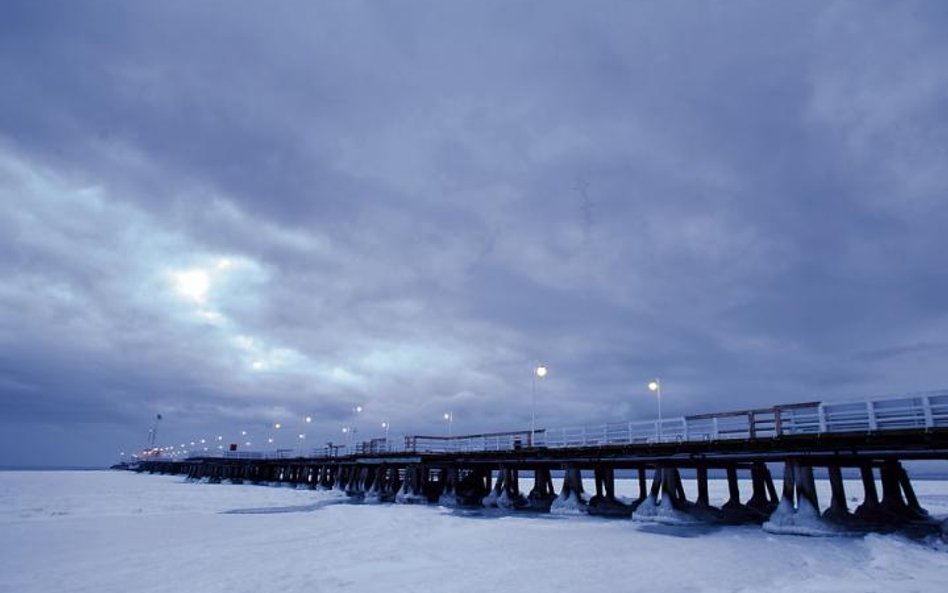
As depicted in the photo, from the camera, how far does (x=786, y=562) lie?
15.3m

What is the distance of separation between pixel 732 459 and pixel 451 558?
14.2 m

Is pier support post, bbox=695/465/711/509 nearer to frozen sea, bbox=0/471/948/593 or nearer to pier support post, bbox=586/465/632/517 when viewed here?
frozen sea, bbox=0/471/948/593

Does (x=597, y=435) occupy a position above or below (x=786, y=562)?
above

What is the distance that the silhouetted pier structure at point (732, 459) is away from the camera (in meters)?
18.5

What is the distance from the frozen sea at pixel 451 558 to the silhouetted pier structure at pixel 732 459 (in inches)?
83.2

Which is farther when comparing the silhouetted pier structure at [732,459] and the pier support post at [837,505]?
the pier support post at [837,505]

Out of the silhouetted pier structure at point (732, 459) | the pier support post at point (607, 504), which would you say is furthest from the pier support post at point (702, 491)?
the pier support post at point (607, 504)

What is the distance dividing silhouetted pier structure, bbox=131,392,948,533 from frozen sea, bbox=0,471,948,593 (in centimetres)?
211

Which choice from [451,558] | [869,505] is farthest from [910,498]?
[451,558]

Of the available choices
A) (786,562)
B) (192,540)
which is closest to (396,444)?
(192,540)

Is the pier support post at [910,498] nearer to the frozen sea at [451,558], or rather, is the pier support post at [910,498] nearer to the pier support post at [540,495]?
the frozen sea at [451,558]

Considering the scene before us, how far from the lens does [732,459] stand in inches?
958

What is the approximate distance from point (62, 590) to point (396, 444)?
33490mm

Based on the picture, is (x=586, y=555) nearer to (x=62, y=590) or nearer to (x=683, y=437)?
(x=683, y=437)
